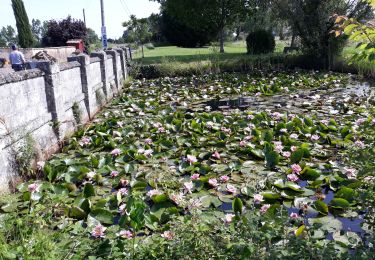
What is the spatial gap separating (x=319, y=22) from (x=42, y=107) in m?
14.2

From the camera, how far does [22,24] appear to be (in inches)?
1353

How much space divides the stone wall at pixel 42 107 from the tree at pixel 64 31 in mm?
25564

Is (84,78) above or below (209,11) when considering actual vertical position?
below

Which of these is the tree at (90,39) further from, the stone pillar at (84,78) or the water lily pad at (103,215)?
the water lily pad at (103,215)

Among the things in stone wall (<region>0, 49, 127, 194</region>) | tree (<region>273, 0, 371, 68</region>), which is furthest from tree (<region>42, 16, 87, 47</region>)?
stone wall (<region>0, 49, 127, 194</region>)

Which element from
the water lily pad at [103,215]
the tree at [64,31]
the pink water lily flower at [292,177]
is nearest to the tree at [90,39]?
the tree at [64,31]

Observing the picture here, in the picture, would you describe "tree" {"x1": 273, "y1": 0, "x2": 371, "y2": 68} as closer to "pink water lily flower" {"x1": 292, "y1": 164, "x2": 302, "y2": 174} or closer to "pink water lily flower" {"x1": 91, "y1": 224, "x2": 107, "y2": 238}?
"pink water lily flower" {"x1": 292, "y1": 164, "x2": 302, "y2": 174}

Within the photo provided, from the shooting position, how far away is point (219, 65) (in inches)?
629

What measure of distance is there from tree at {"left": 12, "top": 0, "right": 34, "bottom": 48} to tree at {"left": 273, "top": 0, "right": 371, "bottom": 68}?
26633 mm

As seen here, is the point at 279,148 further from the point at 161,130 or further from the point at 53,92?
the point at 53,92

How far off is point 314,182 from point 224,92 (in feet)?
23.0

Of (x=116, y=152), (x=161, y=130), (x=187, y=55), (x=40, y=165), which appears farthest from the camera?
(x=187, y=55)

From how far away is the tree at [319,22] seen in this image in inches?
628

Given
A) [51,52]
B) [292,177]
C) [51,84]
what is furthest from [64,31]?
[292,177]
